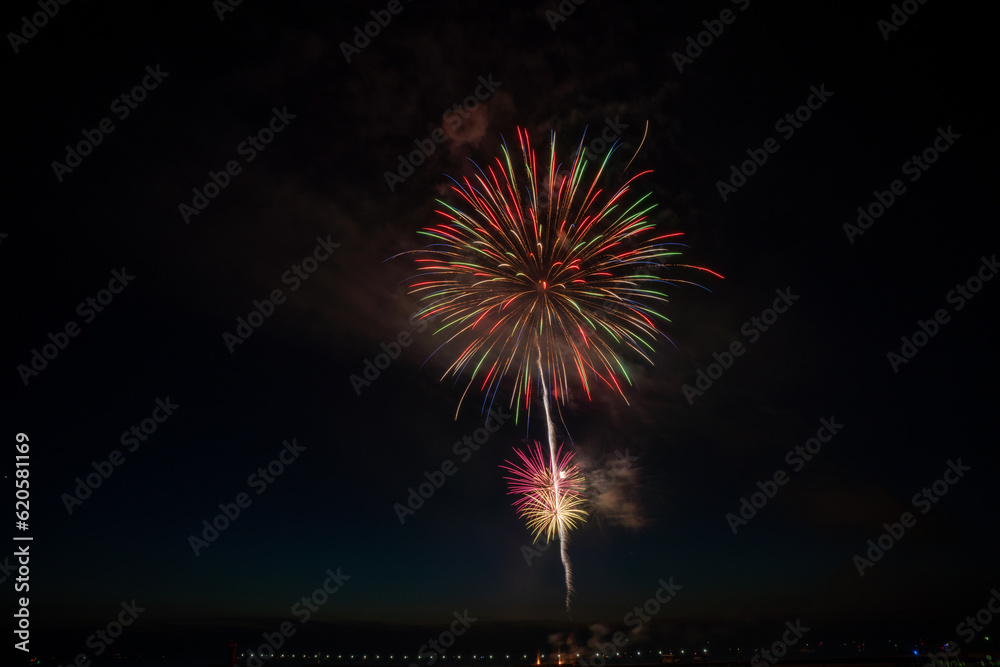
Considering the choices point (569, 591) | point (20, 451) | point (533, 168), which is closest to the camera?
point (20, 451)

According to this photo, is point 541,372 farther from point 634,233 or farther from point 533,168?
point 533,168

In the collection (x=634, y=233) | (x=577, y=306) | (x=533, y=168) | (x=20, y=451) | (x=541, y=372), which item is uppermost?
(x=533, y=168)

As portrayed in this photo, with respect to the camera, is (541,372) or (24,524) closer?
(24,524)

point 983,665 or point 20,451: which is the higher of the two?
point 20,451

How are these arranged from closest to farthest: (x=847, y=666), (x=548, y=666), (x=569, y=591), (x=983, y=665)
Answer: (x=983, y=665) → (x=569, y=591) → (x=847, y=666) → (x=548, y=666)

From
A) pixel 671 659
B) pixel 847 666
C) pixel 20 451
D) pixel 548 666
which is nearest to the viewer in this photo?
pixel 20 451

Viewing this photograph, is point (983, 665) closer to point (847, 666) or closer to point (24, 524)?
point (847, 666)

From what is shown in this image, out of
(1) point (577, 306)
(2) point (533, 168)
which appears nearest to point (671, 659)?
(1) point (577, 306)

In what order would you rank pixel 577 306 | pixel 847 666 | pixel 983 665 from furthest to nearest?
pixel 847 666 → pixel 983 665 → pixel 577 306

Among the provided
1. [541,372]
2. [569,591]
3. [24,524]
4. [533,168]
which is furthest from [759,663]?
[24,524]
